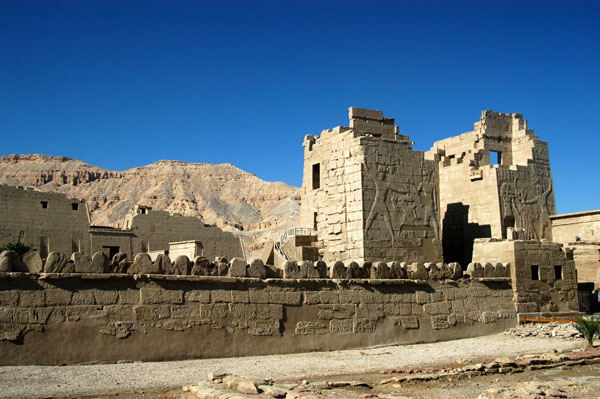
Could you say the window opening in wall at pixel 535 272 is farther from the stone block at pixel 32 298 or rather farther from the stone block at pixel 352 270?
the stone block at pixel 32 298

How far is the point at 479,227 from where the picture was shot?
18.7 m

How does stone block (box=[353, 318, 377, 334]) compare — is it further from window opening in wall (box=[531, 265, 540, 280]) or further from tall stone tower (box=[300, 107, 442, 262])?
window opening in wall (box=[531, 265, 540, 280])

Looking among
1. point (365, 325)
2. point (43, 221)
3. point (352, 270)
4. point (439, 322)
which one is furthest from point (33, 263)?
point (43, 221)

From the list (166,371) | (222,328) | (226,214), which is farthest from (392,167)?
(226,214)

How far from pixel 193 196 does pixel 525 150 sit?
76857 mm

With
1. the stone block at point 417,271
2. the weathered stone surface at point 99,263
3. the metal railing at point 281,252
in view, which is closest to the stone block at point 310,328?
the stone block at point 417,271

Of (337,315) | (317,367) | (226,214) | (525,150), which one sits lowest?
(317,367)

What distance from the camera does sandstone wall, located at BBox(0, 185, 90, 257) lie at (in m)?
29.8

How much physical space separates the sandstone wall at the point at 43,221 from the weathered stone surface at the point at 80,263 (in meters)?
23.8

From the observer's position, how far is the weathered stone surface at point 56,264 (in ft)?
26.5

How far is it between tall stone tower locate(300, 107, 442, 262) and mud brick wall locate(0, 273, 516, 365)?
8.11 ft

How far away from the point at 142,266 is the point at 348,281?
3.64 metres

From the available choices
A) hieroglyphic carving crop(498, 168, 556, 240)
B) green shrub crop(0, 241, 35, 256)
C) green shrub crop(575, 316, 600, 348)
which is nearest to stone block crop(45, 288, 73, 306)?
green shrub crop(575, 316, 600, 348)

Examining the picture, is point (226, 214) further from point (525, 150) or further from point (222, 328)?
point (222, 328)
